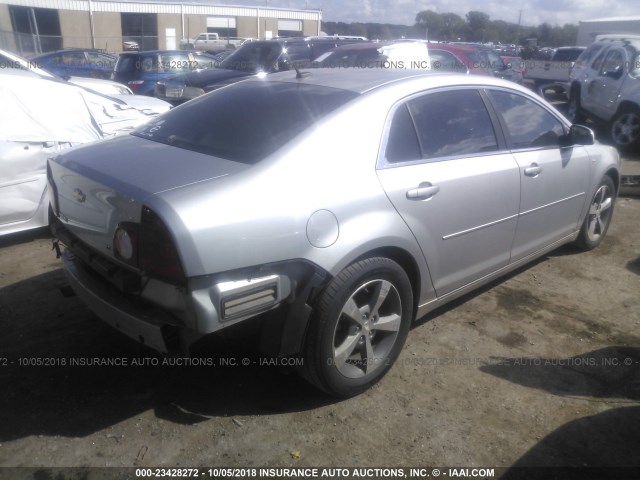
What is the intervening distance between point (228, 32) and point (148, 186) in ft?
148

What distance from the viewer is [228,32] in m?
44.1

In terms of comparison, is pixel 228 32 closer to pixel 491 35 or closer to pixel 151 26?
pixel 151 26

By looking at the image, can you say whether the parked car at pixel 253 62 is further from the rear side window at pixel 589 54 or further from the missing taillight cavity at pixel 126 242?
the missing taillight cavity at pixel 126 242

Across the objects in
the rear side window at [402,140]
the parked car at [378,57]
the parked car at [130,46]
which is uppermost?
the rear side window at [402,140]

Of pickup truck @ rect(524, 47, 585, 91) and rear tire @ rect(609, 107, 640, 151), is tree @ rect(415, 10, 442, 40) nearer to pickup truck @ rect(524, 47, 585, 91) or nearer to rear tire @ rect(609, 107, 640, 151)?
pickup truck @ rect(524, 47, 585, 91)

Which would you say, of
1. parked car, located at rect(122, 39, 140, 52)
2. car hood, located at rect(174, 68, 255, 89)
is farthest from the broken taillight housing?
parked car, located at rect(122, 39, 140, 52)

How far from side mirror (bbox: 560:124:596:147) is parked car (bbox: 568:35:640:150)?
6174 millimetres

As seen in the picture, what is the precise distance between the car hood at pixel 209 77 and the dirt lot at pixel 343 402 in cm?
584

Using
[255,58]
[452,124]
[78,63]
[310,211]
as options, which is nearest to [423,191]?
[452,124]

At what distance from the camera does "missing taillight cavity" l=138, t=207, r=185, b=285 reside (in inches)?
89.9

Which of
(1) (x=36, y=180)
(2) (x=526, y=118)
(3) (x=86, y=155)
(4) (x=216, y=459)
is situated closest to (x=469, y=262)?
(2) (x=526, y=118)

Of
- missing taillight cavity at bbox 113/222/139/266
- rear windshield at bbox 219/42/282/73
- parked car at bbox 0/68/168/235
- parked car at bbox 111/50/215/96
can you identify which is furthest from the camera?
parked car at bbox 111/50/215/96

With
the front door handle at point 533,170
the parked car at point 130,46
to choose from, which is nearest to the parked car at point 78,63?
the front door handle at point 533,170

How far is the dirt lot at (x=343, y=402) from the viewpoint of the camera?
2619 mm
